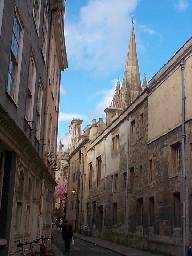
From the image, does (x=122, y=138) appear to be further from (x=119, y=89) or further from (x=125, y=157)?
(x=119, y=89)

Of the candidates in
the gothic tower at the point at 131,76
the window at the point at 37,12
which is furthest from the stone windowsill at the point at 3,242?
the gothic tower at the point at 131,76

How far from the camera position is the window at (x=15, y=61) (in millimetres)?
10641

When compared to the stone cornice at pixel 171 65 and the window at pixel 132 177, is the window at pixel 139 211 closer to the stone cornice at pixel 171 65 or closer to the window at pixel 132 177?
the window at pixel 132 177

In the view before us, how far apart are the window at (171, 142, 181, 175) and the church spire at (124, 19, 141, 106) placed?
46739mm

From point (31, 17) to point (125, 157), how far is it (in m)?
20.0

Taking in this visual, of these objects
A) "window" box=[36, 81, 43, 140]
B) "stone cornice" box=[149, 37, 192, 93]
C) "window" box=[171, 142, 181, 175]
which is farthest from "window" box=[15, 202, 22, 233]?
"stone cornice" box=[149, 37, 192, 93]

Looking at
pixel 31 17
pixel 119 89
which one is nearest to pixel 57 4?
pixel 31 17

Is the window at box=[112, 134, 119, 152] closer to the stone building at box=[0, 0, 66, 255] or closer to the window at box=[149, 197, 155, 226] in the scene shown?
the window at box=[149, 197, 155, 226]

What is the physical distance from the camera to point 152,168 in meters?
25.7

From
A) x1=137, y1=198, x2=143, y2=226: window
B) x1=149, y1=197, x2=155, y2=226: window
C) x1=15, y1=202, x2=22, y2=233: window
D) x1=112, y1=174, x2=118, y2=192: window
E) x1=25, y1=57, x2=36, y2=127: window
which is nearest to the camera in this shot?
x1=15, y1=202, x2=22, y2=233: window

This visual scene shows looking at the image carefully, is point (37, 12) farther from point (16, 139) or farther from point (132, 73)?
point (132, 73)

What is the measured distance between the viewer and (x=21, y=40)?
38.4 feet

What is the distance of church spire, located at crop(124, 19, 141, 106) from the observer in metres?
73.9

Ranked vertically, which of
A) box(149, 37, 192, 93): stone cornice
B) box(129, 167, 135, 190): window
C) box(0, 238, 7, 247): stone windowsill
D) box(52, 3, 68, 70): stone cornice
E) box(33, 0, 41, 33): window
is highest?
box(52, 3, 68, 70): stone cornice
